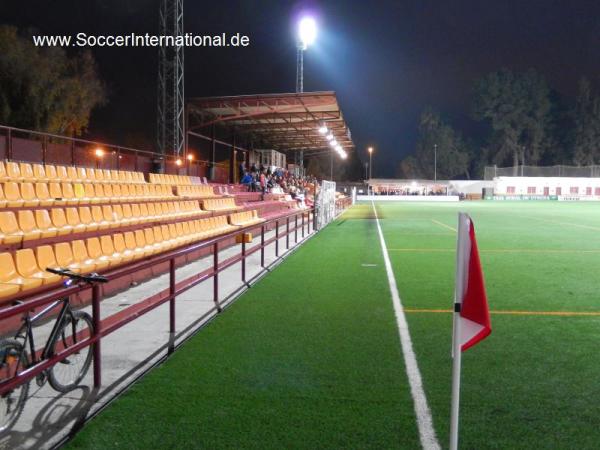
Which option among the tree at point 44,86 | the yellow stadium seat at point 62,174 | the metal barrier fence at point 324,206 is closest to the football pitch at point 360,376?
the yellow stadium seat at point 62,174

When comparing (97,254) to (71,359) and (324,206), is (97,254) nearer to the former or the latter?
(71,359)

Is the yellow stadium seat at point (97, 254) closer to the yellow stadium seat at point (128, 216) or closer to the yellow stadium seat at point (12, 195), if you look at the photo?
the yellow stadium seat at point (12, 195)

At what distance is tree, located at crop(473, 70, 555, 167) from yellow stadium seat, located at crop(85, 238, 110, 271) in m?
92.4

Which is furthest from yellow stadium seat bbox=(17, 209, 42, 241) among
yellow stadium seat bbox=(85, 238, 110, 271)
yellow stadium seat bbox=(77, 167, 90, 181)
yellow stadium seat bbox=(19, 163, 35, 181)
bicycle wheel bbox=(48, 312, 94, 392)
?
yellow stadium seat bbox=(77, 167, 90, 181)

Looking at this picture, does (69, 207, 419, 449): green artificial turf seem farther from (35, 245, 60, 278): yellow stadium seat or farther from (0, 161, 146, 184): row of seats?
(0, 161, 146, 184): row of seats

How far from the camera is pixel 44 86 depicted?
3562 centimetres

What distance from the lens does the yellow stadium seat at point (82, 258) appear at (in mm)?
7539

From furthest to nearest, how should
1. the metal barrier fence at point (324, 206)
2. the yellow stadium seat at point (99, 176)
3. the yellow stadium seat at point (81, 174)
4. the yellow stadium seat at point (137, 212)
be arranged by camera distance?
the metal barrier fence at point (324, 206)
the yellow stadium seat at point (99, 176)
the yellow stadium seat at point (81, 174)
the yellow stadium seat at point (137, 212)

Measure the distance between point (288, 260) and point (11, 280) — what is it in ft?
23.0

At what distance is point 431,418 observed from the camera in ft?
13.2

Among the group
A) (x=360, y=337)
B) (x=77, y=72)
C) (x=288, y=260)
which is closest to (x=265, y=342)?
(x=360, y=337)

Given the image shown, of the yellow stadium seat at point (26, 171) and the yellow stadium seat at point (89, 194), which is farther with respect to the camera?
the yellow stadium seat at point (89, 194)

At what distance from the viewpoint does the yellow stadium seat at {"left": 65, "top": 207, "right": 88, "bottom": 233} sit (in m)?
8.74

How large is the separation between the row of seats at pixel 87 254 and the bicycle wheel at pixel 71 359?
1491 millimetres
